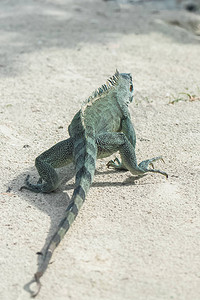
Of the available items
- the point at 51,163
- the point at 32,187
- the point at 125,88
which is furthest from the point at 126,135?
the point at 32,187

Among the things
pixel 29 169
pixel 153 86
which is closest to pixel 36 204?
pixel 29 169

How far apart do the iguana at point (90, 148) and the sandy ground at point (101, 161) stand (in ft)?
0.57

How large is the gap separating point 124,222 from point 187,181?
93 centimetres

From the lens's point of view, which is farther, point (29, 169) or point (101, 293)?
point (29, 169)

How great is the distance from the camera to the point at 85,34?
8.43 metres

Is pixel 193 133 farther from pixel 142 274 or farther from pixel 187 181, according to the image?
pixel 142 274

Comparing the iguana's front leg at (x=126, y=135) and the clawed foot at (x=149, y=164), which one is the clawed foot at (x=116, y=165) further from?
the clawed foot at (x=149, y=164)

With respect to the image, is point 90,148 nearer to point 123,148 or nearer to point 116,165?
point 123,148

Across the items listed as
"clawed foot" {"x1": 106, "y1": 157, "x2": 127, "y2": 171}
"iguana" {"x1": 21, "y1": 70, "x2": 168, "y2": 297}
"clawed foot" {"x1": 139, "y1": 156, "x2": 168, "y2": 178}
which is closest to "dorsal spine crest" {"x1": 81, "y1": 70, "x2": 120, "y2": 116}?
"iguana" {"x1": 21, "y1": 70, "x2": 168, "y2": 297}

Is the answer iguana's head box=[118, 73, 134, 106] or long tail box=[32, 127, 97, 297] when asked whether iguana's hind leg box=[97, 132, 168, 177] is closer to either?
long tail box=[32, 127, 97, 297]

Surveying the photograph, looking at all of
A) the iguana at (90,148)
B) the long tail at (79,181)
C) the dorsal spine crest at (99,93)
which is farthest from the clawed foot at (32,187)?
the dorsal spine crest at (99,93)

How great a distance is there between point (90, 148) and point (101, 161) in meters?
0.87

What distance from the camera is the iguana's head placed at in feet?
16.0

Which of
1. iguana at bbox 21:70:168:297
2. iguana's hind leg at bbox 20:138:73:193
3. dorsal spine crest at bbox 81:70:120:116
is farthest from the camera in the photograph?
dorsal spine crest at bbox 81:70:120:116
